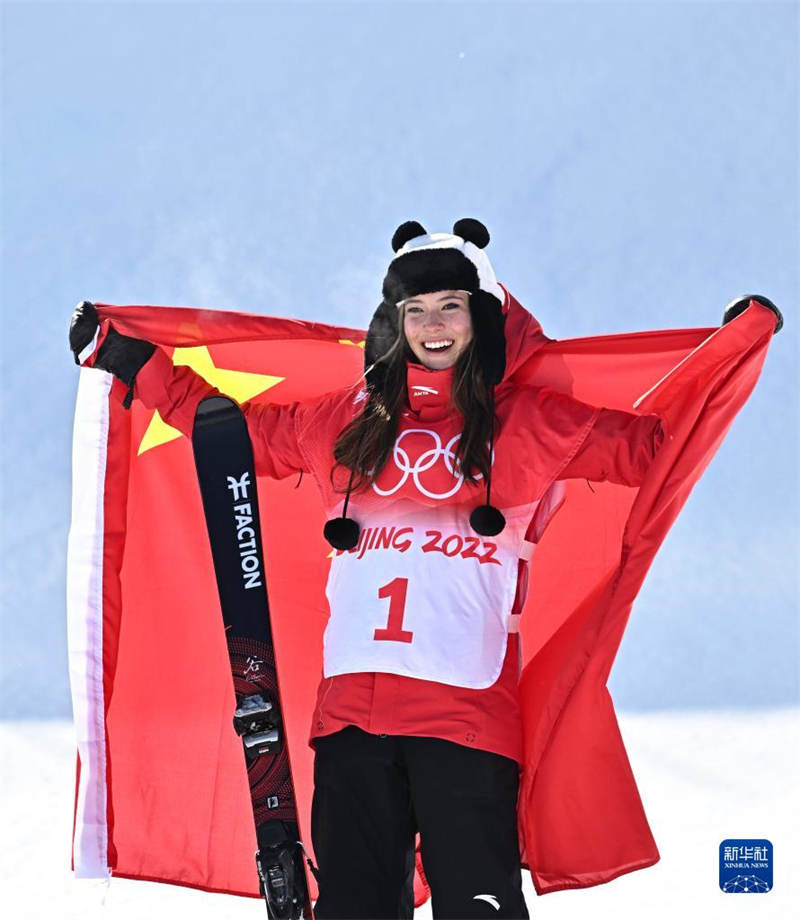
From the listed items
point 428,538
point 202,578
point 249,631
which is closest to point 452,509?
point 428,538

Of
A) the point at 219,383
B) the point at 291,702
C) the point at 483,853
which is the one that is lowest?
the point at 483,853

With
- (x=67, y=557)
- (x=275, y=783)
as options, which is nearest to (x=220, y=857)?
(x=275, y=783)

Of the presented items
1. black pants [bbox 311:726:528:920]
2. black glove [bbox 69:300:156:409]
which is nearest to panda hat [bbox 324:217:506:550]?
black pants [bbox 311:726:528:920]

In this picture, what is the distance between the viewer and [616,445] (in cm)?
288

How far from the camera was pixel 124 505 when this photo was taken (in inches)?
137

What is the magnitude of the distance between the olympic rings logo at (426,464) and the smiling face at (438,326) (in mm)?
215

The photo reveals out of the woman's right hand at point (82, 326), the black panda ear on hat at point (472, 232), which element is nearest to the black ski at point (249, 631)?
the woman's right hand at point (82, 326)

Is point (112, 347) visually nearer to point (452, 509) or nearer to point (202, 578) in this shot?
point (202, 578)

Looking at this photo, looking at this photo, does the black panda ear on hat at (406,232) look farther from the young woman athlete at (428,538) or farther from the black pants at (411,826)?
the black pants at (411,826)

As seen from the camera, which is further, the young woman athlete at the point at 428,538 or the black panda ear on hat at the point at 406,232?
the black panda ear on hat at the point at 406,232

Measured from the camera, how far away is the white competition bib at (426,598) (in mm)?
2691

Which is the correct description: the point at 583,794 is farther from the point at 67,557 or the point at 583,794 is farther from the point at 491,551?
the point at 67,557

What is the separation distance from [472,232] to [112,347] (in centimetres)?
106

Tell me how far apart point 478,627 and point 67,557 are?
1.37 m
